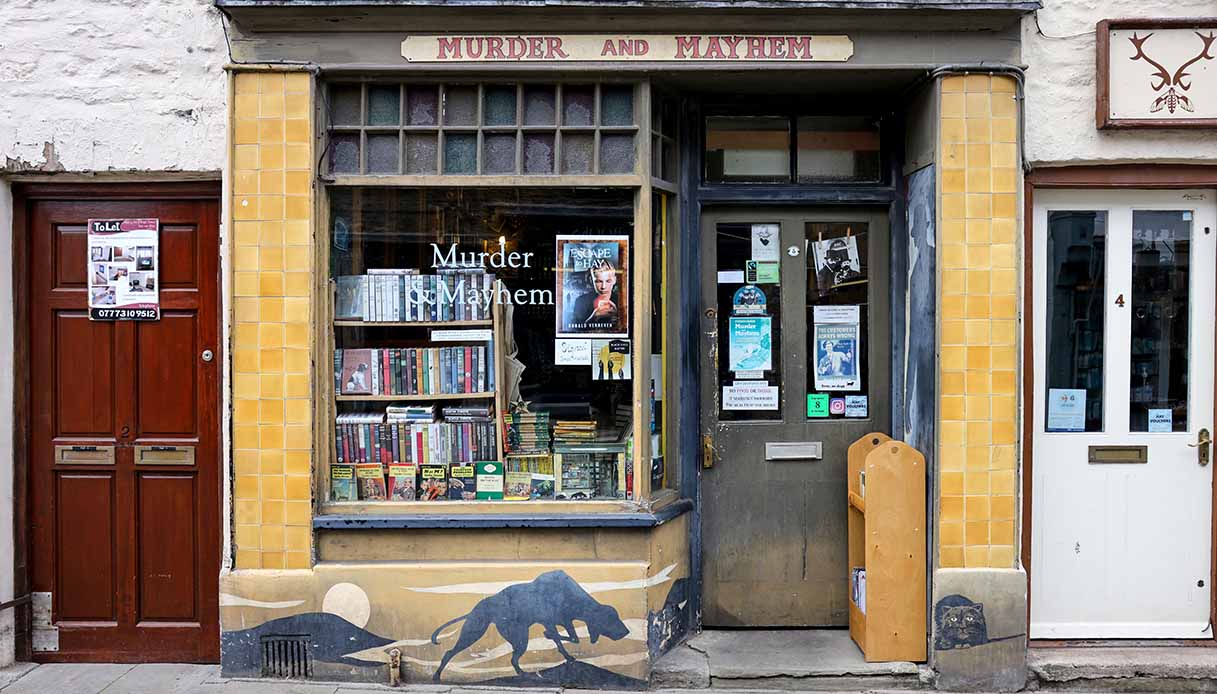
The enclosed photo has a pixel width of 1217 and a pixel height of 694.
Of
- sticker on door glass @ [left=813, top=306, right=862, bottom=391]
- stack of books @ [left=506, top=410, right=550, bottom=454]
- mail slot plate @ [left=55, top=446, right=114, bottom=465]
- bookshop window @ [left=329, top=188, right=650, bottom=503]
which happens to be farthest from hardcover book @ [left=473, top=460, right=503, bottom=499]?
mail slot plate @ [left=55, top=446, right=114, bottom=465]

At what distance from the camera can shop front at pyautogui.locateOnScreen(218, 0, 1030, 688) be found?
5.46 meters

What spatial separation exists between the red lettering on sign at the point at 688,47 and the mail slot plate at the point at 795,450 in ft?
7.59

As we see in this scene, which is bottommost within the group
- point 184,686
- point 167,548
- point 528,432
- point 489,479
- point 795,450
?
point 184,686

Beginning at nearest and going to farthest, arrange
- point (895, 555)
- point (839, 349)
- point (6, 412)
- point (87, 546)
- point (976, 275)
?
1. point (976, 275)
2. point (895, 555)
3. point (6, 412)
4. point (87, 546)
5. point (839, 349)

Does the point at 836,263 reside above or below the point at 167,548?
above

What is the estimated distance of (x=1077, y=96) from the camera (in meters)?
5.51

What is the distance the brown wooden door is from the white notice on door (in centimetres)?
298

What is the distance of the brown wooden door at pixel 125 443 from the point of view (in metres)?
5.82

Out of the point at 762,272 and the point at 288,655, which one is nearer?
the point at 288,655

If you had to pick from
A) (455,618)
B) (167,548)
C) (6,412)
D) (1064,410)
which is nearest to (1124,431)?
(1064,410)

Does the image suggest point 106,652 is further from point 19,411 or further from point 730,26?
point 730,26

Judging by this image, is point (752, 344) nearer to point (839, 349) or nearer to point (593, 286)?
point (839, 349)

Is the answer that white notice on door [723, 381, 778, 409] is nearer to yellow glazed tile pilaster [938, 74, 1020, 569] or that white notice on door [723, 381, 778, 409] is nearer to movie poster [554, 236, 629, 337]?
movie poster [554, 236, 629, 337]

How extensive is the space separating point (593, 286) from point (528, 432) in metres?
0.92
